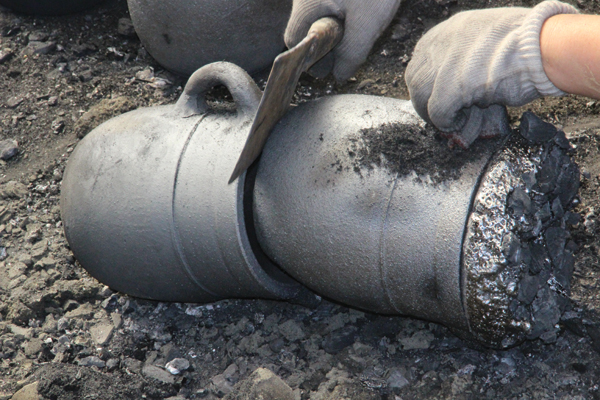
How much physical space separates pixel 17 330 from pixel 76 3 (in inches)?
91.9

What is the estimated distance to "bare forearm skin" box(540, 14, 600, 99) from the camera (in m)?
1.65

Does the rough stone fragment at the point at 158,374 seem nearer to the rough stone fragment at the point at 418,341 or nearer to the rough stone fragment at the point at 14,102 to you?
the rough stone fragment at the point at 418,341

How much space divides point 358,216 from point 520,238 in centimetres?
53

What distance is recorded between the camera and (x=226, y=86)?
7.24ft

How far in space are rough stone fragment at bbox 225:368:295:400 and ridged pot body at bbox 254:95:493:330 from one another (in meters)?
0.40

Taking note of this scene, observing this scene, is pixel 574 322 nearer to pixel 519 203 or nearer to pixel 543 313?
pixel 543 313

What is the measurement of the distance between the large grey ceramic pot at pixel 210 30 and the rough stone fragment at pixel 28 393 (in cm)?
199

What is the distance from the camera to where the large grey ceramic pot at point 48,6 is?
3.76 m

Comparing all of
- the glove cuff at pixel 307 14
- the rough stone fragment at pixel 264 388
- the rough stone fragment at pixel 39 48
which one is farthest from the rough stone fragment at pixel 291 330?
the rough stone fragment at pixel 39 48

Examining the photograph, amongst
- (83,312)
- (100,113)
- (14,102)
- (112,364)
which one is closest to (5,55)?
(14,102)

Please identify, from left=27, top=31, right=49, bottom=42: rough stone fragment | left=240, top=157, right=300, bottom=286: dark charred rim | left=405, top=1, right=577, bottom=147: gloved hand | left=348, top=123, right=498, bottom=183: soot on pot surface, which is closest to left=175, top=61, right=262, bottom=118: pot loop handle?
left=240, top=157, right=300, bottom=286: dark charred rim

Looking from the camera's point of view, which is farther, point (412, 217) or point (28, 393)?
point (28, 393)

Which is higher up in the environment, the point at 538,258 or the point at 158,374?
the point at 538,258

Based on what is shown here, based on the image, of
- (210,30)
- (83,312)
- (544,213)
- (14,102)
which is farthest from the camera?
(14,102)
